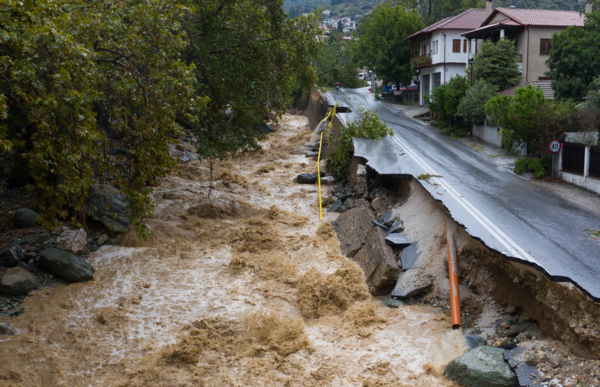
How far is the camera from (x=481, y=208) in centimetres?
1234

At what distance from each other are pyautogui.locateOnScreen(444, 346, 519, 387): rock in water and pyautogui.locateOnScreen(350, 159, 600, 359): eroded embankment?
100 cm

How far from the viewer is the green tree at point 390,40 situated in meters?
46.5

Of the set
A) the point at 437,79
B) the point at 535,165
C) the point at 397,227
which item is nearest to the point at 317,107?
the point at 437,79

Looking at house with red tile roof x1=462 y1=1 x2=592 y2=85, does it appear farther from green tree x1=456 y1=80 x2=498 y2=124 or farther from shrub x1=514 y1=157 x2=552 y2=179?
shrub x1=514 y1=157 x2=552 y2=179

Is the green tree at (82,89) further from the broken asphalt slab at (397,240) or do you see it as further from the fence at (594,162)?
the fence at (594,162)

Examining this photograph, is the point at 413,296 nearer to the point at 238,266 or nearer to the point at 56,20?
the point at 238,266

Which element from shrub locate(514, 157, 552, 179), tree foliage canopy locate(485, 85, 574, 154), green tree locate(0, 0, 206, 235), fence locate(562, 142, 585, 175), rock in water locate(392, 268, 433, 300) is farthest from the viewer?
tree foliage canopy locate(485, 85, 574, 154)

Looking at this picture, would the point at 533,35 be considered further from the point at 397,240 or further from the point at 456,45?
the point at 397,240

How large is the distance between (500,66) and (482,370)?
971 inches

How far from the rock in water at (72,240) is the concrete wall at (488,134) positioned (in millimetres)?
18523

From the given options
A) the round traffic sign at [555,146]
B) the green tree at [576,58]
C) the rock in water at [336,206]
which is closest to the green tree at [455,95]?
the green tree at [576,58]

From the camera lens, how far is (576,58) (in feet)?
65.3

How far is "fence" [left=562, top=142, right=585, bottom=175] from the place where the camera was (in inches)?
619

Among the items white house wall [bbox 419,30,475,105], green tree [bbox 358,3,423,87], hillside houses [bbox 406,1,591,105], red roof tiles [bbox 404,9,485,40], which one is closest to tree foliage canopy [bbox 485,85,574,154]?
hillside houses [bbox 406,1,591,105]
